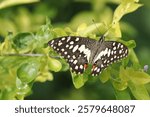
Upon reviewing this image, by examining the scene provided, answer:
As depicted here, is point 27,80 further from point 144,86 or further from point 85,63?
point 144,86

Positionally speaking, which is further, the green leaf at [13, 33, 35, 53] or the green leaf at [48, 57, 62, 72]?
the green leaf at [13, 33, 35, 53]

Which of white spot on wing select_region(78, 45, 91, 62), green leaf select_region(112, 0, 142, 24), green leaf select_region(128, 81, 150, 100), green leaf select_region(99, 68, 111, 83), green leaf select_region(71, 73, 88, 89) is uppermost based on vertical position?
green leaf select_region(112, 0, 142, 24)

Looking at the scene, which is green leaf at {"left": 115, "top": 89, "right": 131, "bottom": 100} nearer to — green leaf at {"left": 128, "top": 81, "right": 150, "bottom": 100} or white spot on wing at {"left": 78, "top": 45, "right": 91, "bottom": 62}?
green leaf at {"left": 128, "top": 81, "right": 150, "bottom": 100}

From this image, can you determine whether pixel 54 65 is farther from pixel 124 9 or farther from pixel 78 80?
pixel 124 9

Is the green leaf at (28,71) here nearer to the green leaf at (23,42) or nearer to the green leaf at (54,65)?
the green leaf at (54,65)

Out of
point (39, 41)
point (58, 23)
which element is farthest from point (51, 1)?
point (39, 41)

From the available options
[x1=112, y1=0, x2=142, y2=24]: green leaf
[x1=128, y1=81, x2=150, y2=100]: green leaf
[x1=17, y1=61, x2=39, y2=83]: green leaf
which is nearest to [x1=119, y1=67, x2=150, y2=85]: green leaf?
[x1=128, y1=81, x2=150, y2=100]: green leaf

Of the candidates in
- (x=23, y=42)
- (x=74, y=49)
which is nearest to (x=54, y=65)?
(x=74, y=49)

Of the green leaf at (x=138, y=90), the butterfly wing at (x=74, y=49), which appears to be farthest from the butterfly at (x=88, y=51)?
the green leaf at (x=138, y=90)

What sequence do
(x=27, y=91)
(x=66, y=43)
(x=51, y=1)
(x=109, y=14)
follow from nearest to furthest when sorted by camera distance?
(x=66, y=43) → (x=27, y=91) → (x=109, y=14) → (x=51, y=1)
